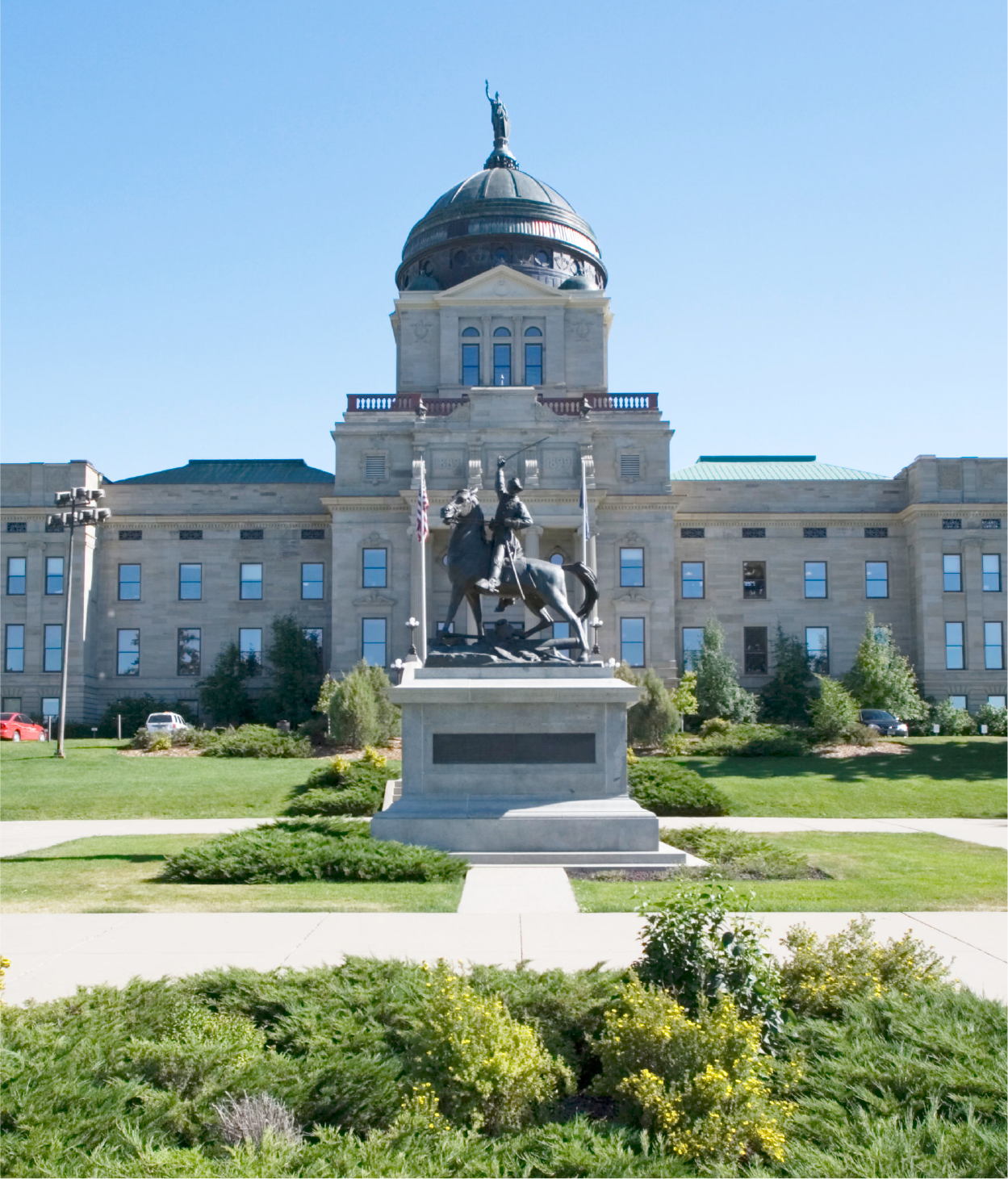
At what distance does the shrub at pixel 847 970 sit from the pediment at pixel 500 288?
65111 millimetres

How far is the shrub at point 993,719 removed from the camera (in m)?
55.8

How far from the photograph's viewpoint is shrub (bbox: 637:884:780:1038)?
6.75 metres

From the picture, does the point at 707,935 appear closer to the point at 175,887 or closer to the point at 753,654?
the point at 175,887

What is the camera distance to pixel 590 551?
57469 millimetres

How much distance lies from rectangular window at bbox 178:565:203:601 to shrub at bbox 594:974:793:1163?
202ft

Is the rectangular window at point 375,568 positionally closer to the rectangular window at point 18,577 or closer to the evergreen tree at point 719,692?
the evergreen tree at point 719,692

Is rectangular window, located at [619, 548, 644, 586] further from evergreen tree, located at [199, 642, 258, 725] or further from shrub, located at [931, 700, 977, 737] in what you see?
evergreen tree, located at [199, 642, 258, 725]

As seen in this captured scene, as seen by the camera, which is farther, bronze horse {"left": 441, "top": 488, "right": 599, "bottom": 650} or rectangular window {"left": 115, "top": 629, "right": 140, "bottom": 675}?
rectangular window {"left": 115, "top": 629, "right": 140, "bottom": 675}

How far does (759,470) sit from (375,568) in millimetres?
25754

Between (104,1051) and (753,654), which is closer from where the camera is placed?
(104,1051)

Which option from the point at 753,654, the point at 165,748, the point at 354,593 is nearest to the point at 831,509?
the point at 753,654

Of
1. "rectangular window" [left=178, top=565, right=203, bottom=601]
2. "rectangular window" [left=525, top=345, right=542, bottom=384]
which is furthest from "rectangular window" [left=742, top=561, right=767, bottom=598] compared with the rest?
"rectangular window" [left=178, top=565, right=203, bottom=601]

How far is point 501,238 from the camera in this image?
240ft

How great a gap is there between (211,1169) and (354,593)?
185 ft
